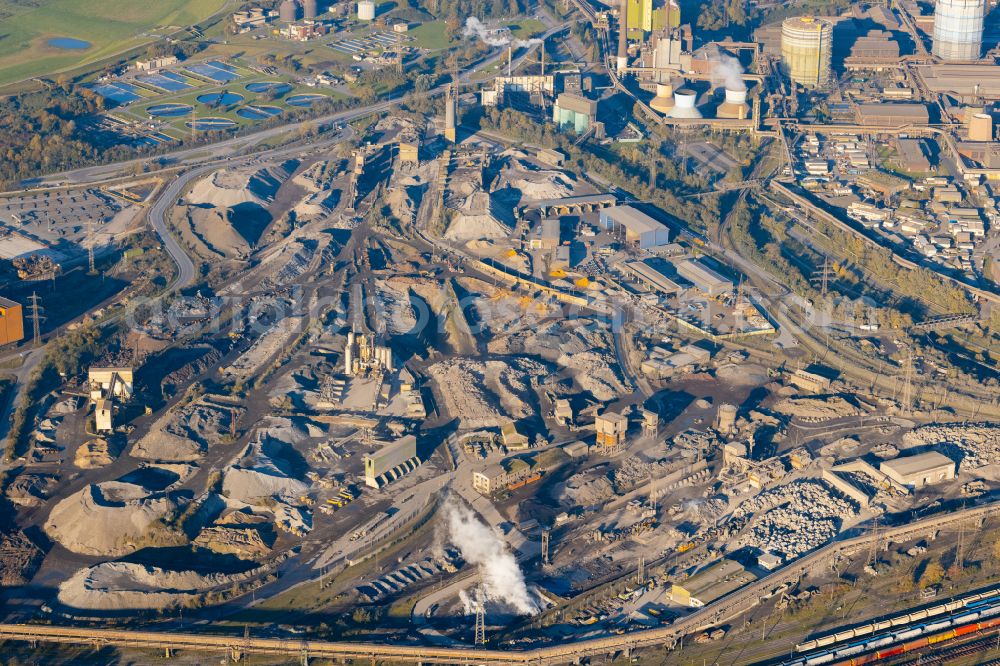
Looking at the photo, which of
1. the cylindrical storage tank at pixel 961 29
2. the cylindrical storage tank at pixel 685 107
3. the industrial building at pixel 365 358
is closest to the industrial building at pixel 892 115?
the cylindrical storage tank at pixel 685 107

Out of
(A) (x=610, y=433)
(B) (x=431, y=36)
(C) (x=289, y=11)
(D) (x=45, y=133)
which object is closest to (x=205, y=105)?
(D) (x=45, y=133)

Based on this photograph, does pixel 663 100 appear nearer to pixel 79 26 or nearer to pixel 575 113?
pixel 575 113

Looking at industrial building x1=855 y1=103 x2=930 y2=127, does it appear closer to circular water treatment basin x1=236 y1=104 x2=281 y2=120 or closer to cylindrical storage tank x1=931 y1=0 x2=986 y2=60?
cylindrical storage tank x1=931 y1=0 x2=986 y2=60

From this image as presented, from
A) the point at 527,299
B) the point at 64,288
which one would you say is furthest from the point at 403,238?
the point at 64,288

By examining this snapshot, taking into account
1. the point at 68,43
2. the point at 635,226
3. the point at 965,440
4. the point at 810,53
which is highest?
the point at 810,53

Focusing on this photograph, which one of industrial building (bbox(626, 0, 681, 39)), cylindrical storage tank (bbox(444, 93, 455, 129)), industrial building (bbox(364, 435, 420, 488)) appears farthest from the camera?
industrial building (bbox(626, 0, 681, 39))

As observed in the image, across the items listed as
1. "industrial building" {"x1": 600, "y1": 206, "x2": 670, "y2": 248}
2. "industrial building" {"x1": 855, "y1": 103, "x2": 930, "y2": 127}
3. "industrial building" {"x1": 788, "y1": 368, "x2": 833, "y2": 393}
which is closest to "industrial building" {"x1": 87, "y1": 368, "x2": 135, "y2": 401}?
"industrial building" {"x1": 600, "y1": 206, "x2": 670, "y2": 248}
